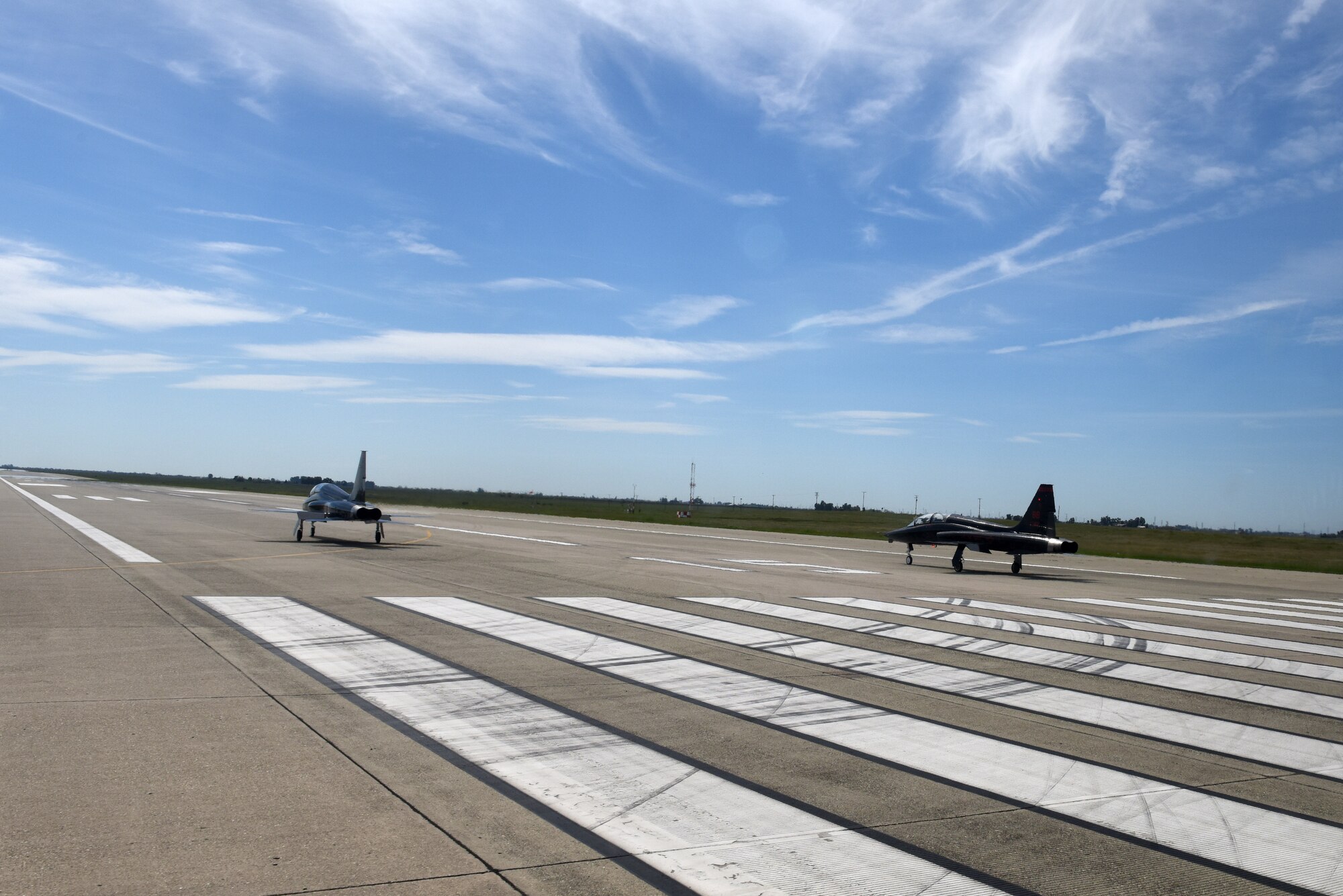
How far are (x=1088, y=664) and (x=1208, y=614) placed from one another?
27.8 feet

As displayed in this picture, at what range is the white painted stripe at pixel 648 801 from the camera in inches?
189

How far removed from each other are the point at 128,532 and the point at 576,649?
90.8 ft

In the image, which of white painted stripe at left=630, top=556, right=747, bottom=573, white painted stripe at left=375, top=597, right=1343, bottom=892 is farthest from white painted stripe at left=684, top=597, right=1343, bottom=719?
white painted stripe at left=630, top=556, right=747, bottom=573

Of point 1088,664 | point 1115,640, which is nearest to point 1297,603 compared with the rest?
Answer: point 1115,640

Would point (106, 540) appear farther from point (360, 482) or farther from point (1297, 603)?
point (1297, 603)

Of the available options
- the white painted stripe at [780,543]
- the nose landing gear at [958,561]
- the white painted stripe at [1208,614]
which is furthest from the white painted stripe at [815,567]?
the white painted stripe at [780,543]

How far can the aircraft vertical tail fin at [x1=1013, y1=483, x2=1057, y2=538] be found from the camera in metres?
28.2

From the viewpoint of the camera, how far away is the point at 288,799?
18.8 feet

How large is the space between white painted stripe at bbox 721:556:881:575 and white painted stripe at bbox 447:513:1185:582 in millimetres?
9085

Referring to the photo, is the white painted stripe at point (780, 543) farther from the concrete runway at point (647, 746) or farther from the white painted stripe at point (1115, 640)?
the white painted stripe at point (1115, 640)

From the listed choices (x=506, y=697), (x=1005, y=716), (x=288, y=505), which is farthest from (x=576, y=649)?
(x=288, y=505)

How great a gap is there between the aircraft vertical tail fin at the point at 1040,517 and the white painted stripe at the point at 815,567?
17.8ft

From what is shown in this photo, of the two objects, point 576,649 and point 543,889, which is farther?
point 576,649

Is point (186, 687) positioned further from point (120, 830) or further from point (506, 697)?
point (120, 830)
